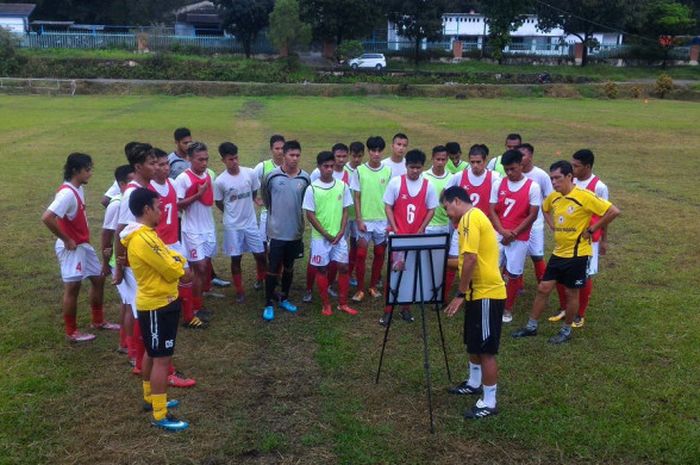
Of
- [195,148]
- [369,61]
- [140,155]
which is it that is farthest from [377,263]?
[369,61]

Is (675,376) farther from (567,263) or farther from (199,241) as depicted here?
(199,241)

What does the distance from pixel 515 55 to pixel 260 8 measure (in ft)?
Answer: 88.8

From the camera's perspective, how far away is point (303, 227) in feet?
25.9

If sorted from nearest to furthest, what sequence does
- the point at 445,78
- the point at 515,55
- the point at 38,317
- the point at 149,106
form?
the point at 38,317, the point at 149,106, the point at 445,78, the point at 515,55

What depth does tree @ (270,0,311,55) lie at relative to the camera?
50969 mm

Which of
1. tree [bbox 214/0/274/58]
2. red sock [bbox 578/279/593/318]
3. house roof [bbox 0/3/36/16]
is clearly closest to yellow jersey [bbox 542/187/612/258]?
red sock [bbox 578/279/593/318]

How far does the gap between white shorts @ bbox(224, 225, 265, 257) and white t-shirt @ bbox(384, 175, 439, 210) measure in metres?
1.81

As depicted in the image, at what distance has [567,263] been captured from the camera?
6730 mm

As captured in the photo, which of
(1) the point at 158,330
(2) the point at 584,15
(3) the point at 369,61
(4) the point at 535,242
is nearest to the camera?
(1) the point at 158,330

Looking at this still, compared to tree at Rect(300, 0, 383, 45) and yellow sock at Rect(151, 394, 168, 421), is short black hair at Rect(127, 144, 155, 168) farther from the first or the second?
tree at Rect(300, 0, 383, 45)

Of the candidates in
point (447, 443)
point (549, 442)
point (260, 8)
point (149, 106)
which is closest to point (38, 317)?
point (447, 443)

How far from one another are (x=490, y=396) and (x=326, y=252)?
119 inches

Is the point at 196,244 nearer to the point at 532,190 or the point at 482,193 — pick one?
the point at 482,193

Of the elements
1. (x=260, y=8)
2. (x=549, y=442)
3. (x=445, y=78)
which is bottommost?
(x=549, y=442)
